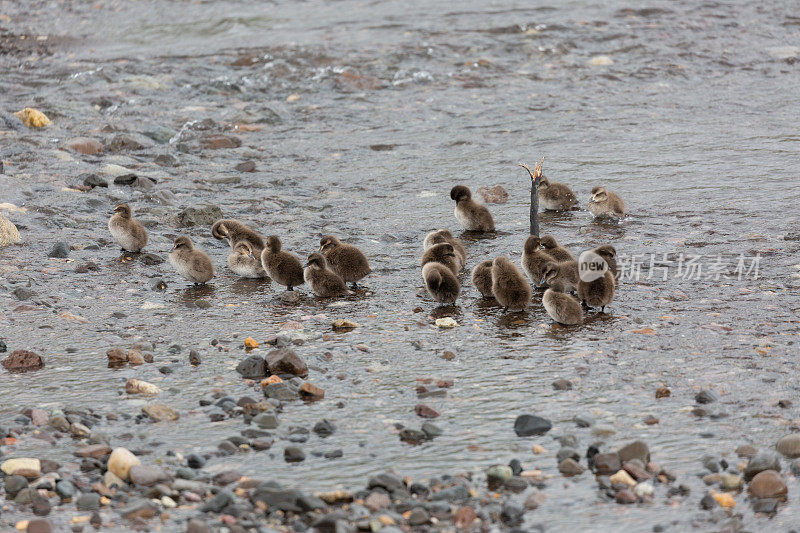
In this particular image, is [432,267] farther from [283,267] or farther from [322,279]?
[283,267]

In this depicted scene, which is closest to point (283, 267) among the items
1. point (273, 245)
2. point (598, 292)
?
point (273, 245)

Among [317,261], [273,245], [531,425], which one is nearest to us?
[531,425]

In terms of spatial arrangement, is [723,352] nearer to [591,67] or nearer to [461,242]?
[461,242]

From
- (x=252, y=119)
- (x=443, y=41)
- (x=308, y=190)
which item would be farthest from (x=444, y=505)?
(x=443, y=41)

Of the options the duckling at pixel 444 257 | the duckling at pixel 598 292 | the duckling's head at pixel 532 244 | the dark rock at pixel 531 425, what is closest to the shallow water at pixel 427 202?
the dark rock at pixel 531 425

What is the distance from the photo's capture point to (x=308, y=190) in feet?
39.3

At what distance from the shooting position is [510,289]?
7.95 meters

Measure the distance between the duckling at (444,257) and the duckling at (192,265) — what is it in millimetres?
2080

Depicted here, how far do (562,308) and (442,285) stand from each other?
43.6 inches

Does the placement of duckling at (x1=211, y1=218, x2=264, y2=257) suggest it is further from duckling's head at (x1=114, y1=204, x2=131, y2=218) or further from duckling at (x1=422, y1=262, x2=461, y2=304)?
duckling at (x1=422, y1=262, x2=461, y2=304)

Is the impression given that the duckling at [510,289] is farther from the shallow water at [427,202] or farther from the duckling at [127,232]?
the duckling at [127,232]

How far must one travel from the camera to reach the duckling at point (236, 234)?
365 inches

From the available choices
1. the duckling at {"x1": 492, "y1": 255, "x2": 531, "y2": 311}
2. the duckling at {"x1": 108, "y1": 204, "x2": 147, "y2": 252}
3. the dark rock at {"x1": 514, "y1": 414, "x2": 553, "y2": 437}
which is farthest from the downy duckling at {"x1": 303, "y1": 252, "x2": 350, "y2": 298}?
the dark rock at {"x1": 514, "y1": 414, "x2": 553, "y2": 437}

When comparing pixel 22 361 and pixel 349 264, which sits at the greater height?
pixel 349 264
